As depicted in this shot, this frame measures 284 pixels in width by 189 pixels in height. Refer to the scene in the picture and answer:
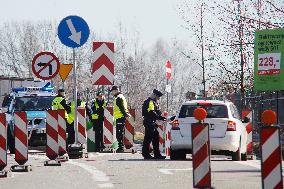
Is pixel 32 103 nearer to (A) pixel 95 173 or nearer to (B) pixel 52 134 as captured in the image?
(B) pixel 52 134

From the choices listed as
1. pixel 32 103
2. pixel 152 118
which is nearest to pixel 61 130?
pixel 152 118

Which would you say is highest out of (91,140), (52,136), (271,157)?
(271,157)

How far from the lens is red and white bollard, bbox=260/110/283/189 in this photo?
37.1 ft

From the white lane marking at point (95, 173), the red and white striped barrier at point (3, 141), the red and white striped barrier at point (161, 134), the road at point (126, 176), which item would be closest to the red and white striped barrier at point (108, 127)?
the red and white striped barrier at point (161, 134)

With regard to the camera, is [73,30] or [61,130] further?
[73,30]

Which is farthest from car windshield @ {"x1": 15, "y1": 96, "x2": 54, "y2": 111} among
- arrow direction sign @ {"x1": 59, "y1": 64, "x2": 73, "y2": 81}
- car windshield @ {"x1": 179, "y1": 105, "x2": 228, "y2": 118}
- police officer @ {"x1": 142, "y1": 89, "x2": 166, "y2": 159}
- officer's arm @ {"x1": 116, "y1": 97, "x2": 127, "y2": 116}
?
car windshield @ {"x1": 179, "y1": 105, "x2": 228, "y2": 118}

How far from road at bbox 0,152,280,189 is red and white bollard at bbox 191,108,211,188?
75.6 inches

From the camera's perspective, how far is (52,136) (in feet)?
66.1

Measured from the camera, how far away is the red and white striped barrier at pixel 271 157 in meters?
11.3

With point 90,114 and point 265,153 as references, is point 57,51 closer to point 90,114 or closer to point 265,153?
point 90,114

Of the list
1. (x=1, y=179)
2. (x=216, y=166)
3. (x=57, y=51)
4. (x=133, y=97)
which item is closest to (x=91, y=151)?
(x=216, y=166)

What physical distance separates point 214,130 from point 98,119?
21.2ft

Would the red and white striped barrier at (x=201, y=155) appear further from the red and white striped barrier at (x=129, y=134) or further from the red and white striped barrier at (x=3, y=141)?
the red and white striped barrier at (x=129, y=134)

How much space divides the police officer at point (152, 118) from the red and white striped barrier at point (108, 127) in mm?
3698
